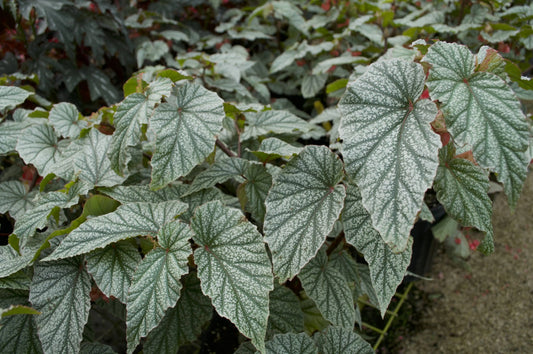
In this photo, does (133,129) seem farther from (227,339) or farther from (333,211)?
(227,339)

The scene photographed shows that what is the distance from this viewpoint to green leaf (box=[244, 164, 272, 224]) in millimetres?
1079

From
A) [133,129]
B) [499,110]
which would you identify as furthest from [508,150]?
[133,129]

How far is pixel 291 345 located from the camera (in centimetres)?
91

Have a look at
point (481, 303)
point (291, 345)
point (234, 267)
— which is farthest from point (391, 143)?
point (481, 303)

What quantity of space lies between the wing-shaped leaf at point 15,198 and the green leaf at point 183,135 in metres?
0.58

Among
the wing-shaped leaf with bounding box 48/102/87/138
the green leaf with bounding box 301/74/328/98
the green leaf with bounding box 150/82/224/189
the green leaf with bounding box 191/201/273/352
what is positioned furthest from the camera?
the green leaf with bounding box 301/74/328/98

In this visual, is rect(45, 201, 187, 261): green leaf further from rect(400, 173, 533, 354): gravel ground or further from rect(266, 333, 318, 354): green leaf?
rect(400, 173, 533, 354): gravel ground

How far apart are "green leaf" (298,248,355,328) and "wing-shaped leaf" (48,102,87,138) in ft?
2.66

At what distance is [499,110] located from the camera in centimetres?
74

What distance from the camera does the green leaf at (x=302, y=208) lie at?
83cm

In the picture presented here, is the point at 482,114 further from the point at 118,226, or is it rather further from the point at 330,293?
the point at 118,226

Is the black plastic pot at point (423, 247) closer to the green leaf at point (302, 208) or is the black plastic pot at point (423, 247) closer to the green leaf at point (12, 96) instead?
the green leaf at point (302, 208)

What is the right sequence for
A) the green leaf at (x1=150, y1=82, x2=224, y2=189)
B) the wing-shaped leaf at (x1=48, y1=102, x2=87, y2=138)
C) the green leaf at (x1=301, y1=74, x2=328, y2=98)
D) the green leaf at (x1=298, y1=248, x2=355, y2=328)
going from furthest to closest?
the green leaf at (x1=301, y1=74, x2=328, y2=98) < the wing-shaped leaf at (x1=48, y1=102, x2=87, y2=138) < the green leaf at (x1=298, y1=248, x2=355, y2=328) < the green leaf at (x1=150, y1=82, x2=224, y2=189)

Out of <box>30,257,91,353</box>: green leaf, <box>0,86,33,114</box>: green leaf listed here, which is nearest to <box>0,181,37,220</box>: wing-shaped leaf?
<box>0,86,33,114</box>: green leaf
